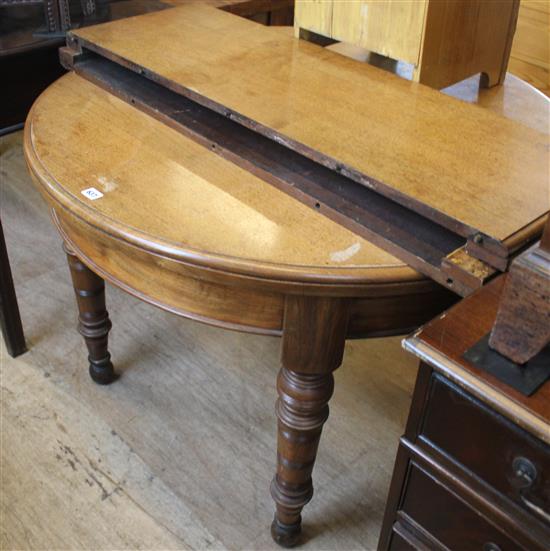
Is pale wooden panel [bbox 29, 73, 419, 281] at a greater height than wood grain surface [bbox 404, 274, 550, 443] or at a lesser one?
lesser

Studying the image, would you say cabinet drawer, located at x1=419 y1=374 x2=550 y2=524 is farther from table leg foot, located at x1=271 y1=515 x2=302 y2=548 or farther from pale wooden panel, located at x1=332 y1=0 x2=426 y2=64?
pale wooden panel, located at x1=332 y1=0 x2=426 y2=64

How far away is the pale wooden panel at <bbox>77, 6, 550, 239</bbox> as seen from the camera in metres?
0.84

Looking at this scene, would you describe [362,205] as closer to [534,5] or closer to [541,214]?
[541,214]

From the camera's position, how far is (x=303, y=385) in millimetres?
941

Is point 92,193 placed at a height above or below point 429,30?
below

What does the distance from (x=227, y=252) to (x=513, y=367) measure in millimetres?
335

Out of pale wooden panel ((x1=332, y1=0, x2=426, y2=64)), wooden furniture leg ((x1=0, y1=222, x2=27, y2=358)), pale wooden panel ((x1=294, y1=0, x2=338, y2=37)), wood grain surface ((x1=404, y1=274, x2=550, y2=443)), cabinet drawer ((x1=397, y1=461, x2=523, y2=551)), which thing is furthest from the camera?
wooden furniture leg ((x1=0, y1=222, x2=27, y2=358))

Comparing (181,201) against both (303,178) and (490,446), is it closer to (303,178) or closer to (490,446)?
(303,178)

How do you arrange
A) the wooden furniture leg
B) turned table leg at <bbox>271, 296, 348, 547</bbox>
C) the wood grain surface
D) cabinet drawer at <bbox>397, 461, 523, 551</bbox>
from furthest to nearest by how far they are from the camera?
the wooden furniture leg → turned table leg at <bbox>271, 296, 348, 547</bbox> → cabinet drawer at <bbox>397, 461, 523, 551</bbox> → the wood grain surface

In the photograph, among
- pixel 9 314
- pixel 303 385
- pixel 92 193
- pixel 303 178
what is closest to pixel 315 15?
pixel 303 178

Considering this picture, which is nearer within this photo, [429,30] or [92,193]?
[92,193]

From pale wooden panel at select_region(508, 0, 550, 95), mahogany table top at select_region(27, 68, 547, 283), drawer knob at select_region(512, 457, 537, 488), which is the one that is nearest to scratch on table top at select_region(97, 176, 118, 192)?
mahogany table top at select_region(27, 68, 547, 283)

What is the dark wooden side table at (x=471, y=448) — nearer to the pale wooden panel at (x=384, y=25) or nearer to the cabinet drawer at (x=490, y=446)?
the cabinet drawer at (x=490, y=446)

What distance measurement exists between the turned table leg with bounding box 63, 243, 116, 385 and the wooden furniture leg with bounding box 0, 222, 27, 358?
184mm
